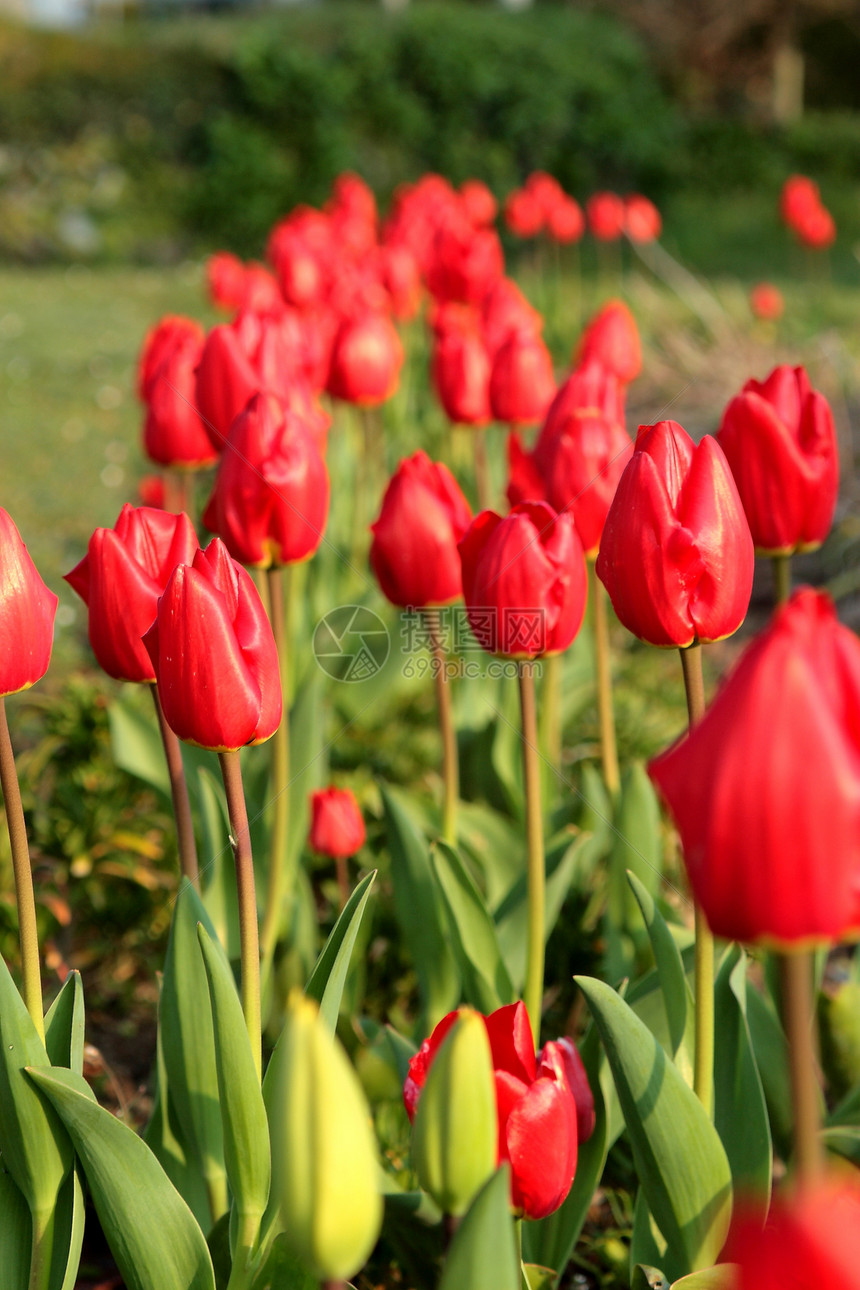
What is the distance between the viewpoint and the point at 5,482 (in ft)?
21.8

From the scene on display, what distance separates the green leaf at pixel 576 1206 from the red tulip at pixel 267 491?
0.79 meters

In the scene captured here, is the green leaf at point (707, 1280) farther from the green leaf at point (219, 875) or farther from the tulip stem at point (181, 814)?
the green leaf at point (219, 875)

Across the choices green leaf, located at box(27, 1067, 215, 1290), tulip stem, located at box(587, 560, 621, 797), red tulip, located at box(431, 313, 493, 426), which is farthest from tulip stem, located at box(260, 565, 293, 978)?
red tulip, located at box(431, 313, 493, 426)

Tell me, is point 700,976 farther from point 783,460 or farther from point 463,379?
point 463,379

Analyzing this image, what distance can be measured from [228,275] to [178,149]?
12.4 metres

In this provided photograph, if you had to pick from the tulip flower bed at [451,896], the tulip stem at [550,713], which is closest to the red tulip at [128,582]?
the tulip flower bed at [451,896]

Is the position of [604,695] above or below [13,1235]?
above

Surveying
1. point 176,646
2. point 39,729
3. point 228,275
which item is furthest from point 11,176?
point 176,646

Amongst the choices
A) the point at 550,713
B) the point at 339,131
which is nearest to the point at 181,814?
the point at 550,713

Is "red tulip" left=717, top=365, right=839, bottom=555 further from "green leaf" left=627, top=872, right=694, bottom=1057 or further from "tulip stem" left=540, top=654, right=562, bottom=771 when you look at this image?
"tulip stem" left=540, top=654, right=562, bottom=771

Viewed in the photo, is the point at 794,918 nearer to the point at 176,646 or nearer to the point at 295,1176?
the point at 295,1176

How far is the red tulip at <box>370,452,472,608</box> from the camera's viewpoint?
1741mm

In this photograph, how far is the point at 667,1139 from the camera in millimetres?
1250

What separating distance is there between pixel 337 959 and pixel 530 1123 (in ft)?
0.90
